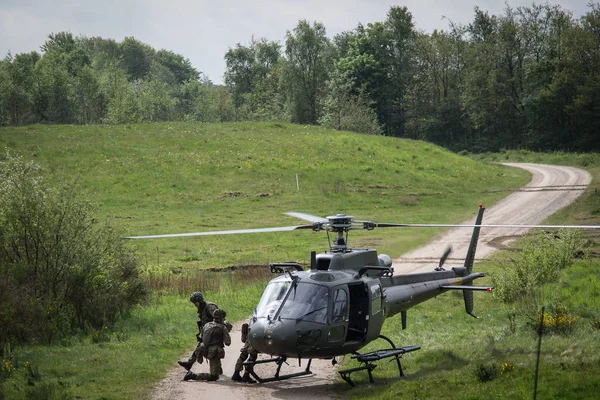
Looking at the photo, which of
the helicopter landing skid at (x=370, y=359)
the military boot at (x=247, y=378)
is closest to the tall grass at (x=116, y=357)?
the military boot at (x=247, y=378)

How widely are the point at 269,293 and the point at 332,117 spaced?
250ft

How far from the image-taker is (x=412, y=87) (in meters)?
108

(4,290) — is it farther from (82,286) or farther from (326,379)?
(326,379)

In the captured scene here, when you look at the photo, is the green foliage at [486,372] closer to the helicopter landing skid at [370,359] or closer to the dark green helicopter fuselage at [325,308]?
the helicopter landing skid at [370,359]

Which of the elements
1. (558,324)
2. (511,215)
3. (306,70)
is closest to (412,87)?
(306,70)

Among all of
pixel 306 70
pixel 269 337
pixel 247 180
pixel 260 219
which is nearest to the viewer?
pixel 269 337

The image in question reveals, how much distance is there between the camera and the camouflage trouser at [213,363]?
1753 cm

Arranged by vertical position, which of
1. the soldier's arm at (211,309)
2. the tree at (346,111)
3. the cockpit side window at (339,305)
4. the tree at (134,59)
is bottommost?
the soldier's arm at (211,309)

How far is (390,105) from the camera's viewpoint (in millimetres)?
109000

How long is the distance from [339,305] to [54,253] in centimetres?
1016

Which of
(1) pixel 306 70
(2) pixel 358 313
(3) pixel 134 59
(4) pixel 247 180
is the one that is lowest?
(2) pixel 358 313

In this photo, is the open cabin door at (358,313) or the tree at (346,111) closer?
the open cabin door at (358,313)

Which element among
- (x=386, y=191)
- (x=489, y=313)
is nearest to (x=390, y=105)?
(x=386, y=191)

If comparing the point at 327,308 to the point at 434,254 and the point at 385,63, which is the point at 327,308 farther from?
the point at 385,63
